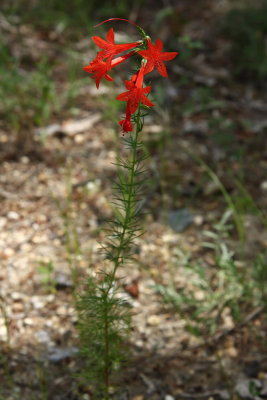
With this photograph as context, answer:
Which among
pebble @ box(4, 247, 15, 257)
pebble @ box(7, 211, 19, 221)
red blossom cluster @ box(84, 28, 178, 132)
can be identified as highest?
pebble @ box(7, 211, 19, 221)

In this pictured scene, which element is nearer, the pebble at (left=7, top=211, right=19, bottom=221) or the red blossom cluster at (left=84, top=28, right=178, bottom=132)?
the red blossom cluster at (left=84, top=28, right=178, bottom=132)

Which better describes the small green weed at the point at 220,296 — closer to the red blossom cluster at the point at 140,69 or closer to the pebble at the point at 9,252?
the pebble at the point at 9,252

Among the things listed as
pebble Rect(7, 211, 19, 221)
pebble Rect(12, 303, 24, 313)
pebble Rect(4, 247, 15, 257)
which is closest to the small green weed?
pebble Rect(12, 303, 24, 313)

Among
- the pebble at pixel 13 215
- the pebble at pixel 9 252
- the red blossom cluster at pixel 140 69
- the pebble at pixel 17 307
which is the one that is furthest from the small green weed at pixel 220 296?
the red blossom cluster at pixel 140 69

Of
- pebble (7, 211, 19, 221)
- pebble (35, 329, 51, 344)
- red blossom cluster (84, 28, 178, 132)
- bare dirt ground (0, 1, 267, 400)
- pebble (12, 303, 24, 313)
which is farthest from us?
pebble (7, 211, 19, 221)

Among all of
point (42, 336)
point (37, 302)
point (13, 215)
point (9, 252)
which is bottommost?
point (42, 336)

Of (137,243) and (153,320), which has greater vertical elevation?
(137,243)

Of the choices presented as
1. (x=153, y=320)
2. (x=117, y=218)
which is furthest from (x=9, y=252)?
(x=117, y=218)

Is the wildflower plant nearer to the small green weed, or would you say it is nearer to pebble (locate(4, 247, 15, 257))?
the small green weed

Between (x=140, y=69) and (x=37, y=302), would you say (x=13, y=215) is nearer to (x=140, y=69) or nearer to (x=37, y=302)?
(x=37, y=302)
